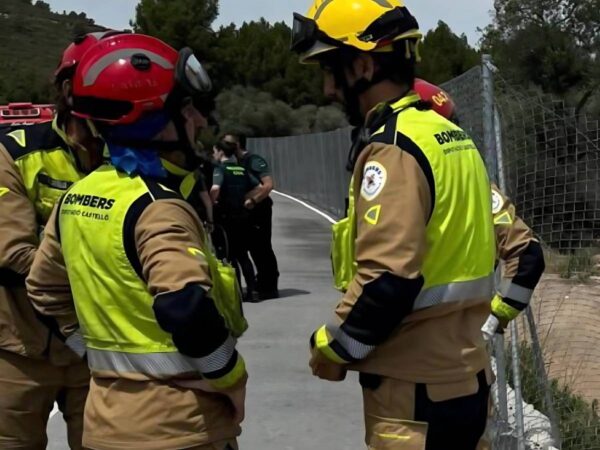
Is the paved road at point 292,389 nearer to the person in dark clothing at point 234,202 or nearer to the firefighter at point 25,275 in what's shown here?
the person in dark clothing at point 234,202

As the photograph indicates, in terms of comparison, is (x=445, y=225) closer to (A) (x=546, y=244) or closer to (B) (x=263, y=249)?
(A) (x=546, y=244)

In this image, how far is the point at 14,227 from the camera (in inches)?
154

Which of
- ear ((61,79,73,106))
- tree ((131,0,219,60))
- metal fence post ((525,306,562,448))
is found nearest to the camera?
ear ((61,79,73,106))

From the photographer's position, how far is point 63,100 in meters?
3.94

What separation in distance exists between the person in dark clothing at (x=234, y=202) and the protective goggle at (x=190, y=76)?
7919 mm

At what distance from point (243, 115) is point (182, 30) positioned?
29.7 feet

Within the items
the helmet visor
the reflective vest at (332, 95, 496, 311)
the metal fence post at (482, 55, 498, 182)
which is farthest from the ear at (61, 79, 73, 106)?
the metal fence post at (482, 55, 498, 182)

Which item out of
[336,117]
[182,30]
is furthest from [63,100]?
[182,30]

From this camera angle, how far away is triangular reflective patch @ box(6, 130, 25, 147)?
160 inches

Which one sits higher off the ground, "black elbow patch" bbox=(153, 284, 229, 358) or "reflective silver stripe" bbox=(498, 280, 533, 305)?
"black elbow patch" bbox=(153, 284, 229, 358)

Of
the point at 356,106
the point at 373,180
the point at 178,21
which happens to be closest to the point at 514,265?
the point at 356,106

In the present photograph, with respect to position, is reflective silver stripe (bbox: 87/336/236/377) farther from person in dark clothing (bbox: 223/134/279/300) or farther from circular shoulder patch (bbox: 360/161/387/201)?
person in dark clothing (bbox: 223/134/279/300)

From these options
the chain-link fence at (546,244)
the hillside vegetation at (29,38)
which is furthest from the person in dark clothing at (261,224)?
the hillside vegetation at (29,38)

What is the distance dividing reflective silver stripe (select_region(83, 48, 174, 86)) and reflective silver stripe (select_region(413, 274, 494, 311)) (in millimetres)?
1002
